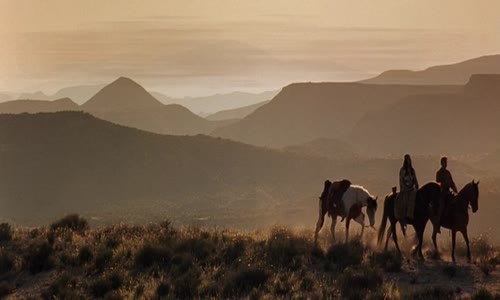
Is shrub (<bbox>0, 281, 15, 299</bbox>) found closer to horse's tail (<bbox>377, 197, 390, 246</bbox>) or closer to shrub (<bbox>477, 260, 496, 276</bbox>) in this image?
horse's tail (<bbox>377, 197, 390, 246</bbox>)

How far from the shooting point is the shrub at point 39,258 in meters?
17.3

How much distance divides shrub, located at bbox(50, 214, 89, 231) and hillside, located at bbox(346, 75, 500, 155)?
155 metres

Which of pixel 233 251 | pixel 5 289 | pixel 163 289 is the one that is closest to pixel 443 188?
pixel 233 251

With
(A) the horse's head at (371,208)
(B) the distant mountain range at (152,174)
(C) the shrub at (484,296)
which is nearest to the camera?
(C) the shrub at (484,296)

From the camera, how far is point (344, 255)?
58.1 ft

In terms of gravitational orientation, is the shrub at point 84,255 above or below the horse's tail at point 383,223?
below

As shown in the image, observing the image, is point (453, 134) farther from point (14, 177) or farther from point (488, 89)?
point (14, 177)

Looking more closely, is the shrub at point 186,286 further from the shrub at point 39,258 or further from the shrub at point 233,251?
the shrub at point 39,258

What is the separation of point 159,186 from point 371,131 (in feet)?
359

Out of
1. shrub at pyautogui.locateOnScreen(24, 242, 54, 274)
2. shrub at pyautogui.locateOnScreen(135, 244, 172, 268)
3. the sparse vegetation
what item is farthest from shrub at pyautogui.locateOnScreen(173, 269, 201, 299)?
shrub at pyautogui.locateOnScreen(24, 242, 54, 274)

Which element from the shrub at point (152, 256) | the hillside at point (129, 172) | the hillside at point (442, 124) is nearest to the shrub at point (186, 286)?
the shrub at point (152, 256)

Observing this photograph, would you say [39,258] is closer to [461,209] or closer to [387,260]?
[387,260]

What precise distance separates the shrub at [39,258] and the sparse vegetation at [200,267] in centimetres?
3

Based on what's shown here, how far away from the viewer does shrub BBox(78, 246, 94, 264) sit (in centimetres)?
1748
